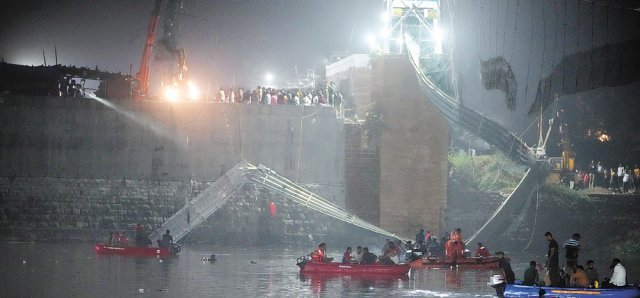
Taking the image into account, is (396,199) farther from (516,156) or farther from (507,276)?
(507,276)

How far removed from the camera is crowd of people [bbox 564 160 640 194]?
4938 cm

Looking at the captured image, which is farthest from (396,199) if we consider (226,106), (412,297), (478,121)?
(412,297)

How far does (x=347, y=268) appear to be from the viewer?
37125 mm

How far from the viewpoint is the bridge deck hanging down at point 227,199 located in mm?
47062

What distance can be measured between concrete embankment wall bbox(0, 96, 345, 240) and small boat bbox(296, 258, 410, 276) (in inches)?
427

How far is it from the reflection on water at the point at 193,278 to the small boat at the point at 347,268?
0.23 meters

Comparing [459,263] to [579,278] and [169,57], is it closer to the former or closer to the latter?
[579,278]

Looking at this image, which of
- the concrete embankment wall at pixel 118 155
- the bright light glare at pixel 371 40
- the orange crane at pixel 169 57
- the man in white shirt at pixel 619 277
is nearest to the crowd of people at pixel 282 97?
the concrete embankment wall at pixel 118 155

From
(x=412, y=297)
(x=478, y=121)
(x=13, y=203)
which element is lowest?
(x=412, y=297)

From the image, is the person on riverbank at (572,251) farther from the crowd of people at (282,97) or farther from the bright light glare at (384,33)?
the crowd of people at (282,97)

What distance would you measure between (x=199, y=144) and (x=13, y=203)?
8.47 m

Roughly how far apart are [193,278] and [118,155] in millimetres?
13319

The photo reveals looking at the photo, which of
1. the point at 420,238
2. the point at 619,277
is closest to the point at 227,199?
the point at 420,238

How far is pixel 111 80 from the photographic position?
2050 inches
